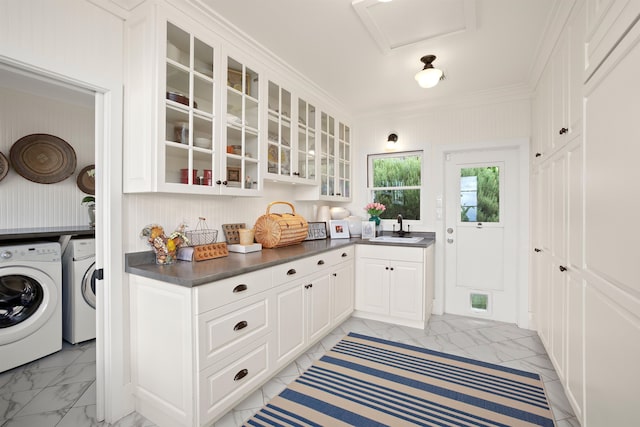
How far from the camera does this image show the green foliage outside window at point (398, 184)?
382 centimetres

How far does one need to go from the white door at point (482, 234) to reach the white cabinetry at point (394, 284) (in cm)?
44

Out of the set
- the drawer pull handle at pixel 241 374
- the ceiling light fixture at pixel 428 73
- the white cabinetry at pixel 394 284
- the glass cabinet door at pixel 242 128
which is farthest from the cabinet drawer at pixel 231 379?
the ceiling light fixture at pixel 428 73

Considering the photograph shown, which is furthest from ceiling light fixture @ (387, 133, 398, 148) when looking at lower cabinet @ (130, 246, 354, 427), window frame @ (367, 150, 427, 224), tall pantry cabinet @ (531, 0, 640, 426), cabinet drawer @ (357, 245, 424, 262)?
lower cabinet @ (130, 246, 354, 427)

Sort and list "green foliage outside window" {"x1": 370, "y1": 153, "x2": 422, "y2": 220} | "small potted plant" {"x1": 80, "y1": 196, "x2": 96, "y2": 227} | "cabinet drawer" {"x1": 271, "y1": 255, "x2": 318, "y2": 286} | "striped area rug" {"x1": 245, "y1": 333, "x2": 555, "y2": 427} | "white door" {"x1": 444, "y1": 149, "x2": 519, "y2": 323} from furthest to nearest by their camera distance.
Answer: "green foliage outside window" {"x1": 370, "y1": 153, "x2": 422, "y2": 220}, "white door" {"x1": 444, "y1": 149, "x2": 519, "y2": 323}, "small potted plant" {"x1": 80, "y1": 196, "x2": 96, "y2": 227}, "cabinet drawer" {"x1": 271, "y1": 255, "x2": 318, "y2": 286}, "striped area rug" {"x1": 245, "y1": 333, "x2": 555, "y2": 427}

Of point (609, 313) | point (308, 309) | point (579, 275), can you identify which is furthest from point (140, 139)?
point (579, 275)

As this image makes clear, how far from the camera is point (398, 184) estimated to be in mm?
3920

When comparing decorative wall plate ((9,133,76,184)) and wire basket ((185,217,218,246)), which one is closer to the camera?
wire basket ((185,217,218,246))

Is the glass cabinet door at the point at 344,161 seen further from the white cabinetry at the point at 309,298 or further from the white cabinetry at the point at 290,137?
the white cabinetry at the point at 309,298

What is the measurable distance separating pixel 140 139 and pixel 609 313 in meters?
2.42

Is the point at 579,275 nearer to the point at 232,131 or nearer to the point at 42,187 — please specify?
the point at 232,131

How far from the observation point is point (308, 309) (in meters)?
2.45

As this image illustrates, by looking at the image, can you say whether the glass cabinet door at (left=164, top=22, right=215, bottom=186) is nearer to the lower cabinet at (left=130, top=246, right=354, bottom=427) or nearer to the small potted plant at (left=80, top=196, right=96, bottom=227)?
the lower cabinet at (left=130, top=246, right=354, bottom=427)

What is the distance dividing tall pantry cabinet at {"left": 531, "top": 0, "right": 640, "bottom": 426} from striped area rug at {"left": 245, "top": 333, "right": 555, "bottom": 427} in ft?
0.98

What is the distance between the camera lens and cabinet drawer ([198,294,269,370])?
5.16 feet
